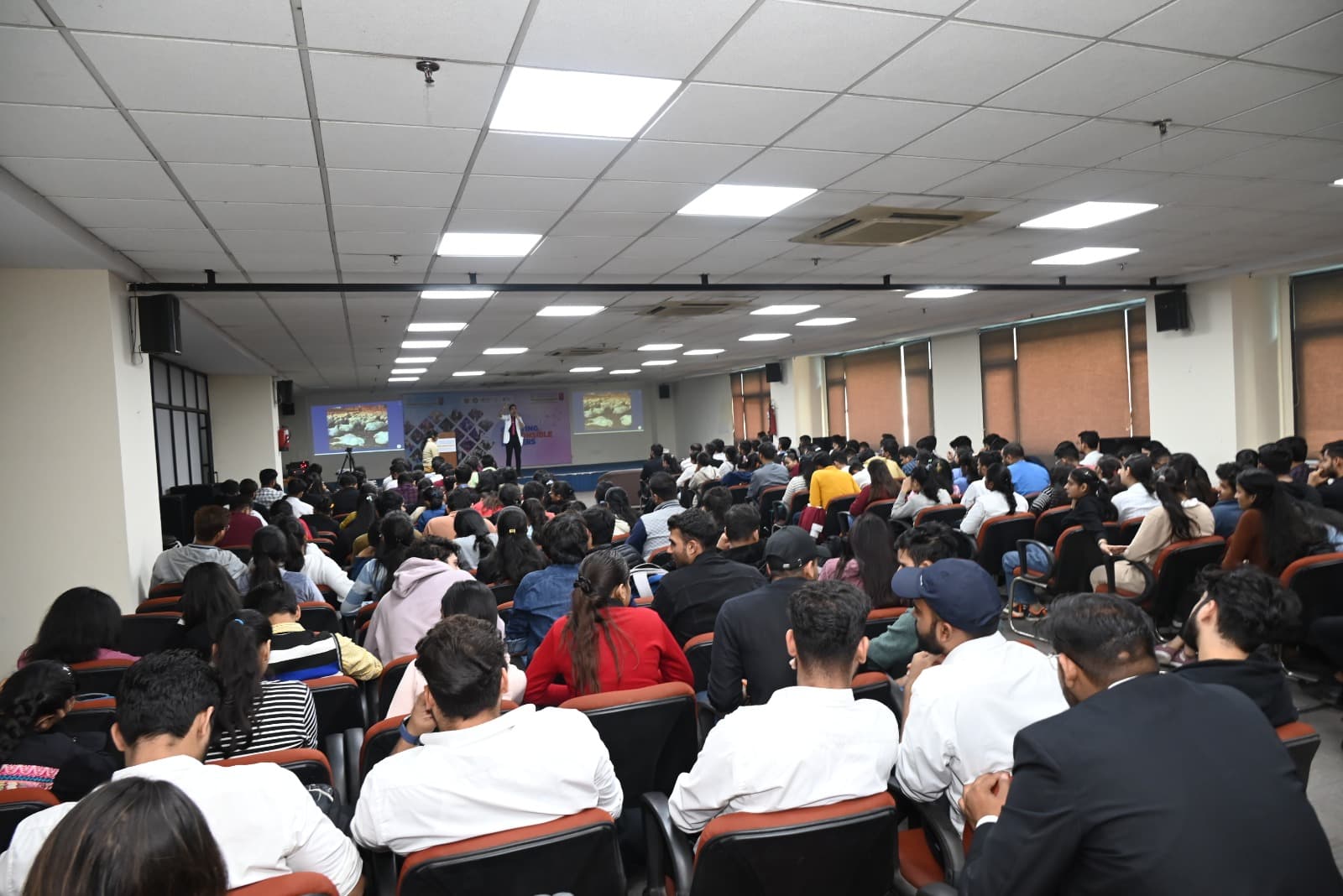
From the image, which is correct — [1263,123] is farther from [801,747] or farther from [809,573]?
[801,747]

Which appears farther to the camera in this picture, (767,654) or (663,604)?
(663,604)

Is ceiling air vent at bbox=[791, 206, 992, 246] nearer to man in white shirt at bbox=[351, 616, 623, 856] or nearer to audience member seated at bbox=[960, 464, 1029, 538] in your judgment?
audience member seated at bbox=[960, 464, 1029, 538]

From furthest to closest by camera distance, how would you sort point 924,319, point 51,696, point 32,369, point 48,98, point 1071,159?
point 924,319 → point 32,369 → point 1071,159 → point 48,98 → point 51,696

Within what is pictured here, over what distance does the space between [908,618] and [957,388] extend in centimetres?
1121

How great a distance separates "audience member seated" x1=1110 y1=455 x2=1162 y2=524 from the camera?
539cm

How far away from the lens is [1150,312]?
9.60 meters

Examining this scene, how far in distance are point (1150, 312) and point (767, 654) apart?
9178 millimetres

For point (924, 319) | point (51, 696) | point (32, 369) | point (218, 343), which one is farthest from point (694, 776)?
point (924, 319)

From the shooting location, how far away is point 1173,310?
9125mm

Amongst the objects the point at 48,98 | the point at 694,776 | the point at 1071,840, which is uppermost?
the point at 48,98

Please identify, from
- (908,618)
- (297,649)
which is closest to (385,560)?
(297,649)

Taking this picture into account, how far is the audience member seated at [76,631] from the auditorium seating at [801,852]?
8.78ft

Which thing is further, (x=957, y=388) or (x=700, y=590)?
(x=957, y=388)

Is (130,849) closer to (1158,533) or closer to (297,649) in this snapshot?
(297,649)
